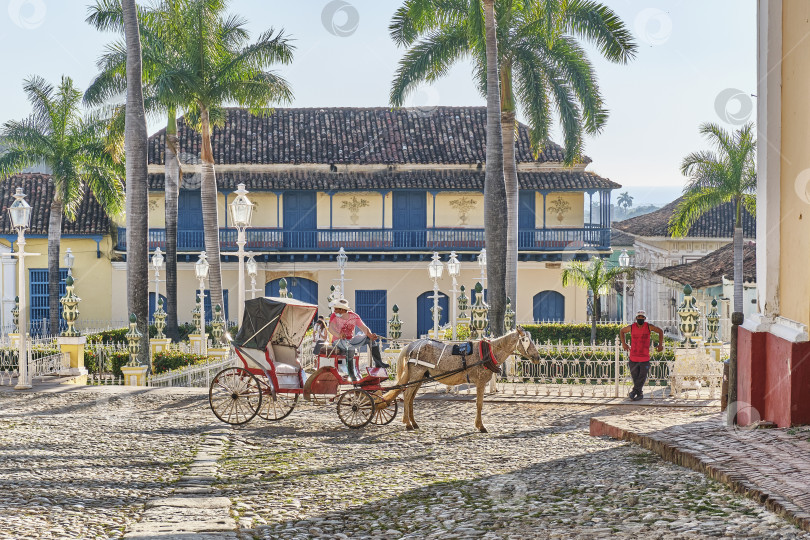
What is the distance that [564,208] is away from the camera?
111 feet

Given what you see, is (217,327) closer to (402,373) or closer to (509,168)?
(402,373)

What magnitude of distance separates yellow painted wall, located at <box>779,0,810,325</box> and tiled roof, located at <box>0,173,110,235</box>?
27.6 metres

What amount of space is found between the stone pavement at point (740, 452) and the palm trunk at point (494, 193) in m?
9.77

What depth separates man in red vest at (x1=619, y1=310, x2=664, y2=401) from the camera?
45.3 ft

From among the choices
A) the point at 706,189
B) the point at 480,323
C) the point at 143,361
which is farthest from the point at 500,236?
the point at 706,189

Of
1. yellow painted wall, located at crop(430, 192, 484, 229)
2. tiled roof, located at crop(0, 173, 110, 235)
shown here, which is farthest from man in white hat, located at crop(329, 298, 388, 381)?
tiled roof, located at crop(0, 173, 110, 235)

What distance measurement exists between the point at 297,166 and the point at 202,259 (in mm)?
11855

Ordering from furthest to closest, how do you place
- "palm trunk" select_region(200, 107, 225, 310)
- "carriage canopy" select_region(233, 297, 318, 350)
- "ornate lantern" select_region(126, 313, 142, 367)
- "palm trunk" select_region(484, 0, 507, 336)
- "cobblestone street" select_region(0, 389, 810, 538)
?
"palm trunk" select_region(200, 107, 225, 310) → "palm trunk" select_region(484, 0, 507, 336) → "ornate lantern" select_region(126, 313, 142, 367) → "carriage canopy" select_region(233, 297, 318, 350) → "cobblestone street" select_region(0, 389, 810, 538)

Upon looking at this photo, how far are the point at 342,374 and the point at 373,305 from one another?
22339mm

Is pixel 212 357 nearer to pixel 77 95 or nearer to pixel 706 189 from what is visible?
pixel 77 95

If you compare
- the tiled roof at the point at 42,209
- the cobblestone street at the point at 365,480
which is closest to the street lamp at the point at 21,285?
the cobblestone street at the point at 365,480

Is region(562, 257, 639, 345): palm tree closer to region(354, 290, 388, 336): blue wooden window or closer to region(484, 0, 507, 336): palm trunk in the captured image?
region(484, 0, 507, 336): palm trunk

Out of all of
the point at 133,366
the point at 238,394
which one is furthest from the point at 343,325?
the point at 133,366

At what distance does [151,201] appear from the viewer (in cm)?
3319
